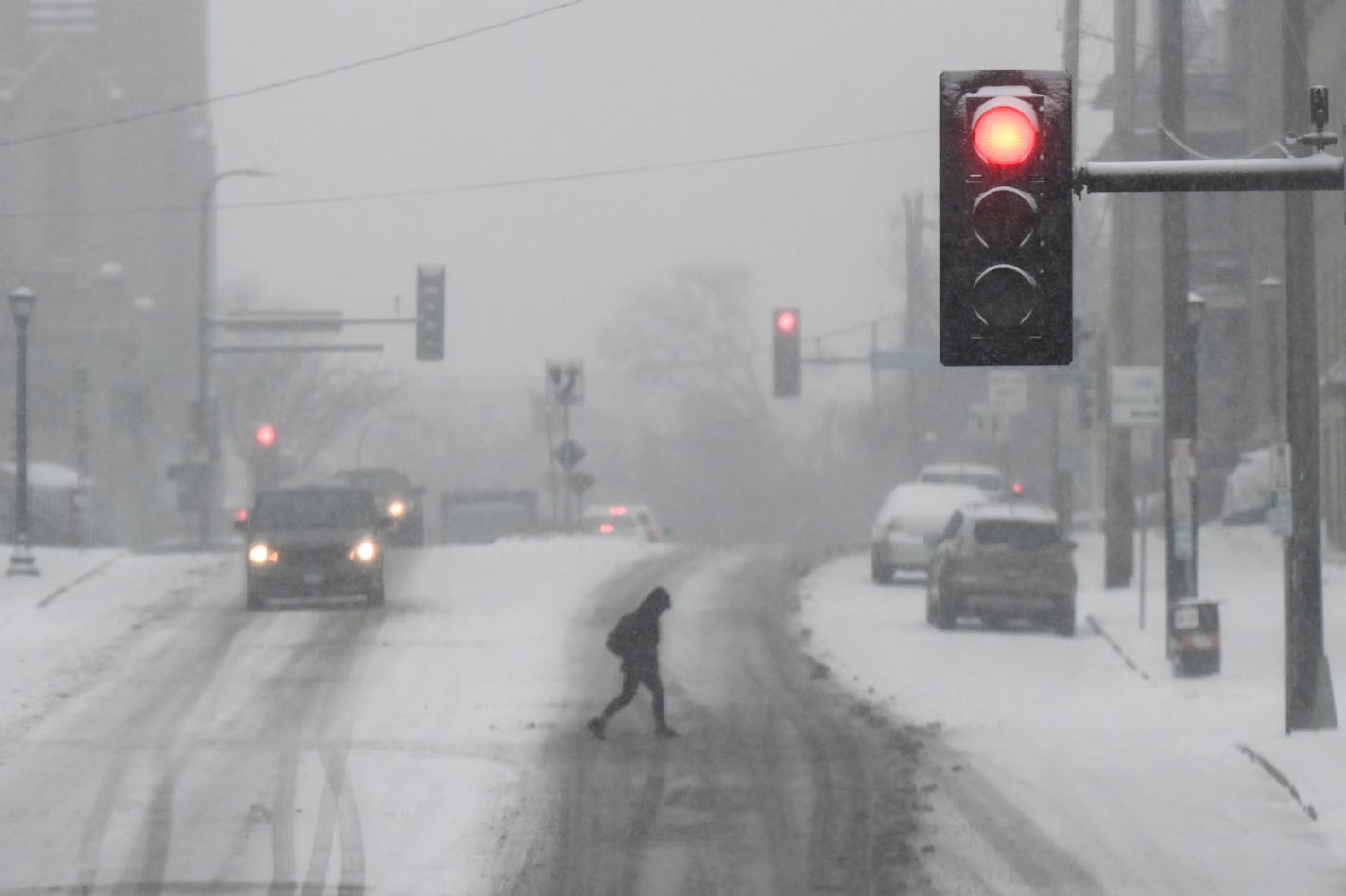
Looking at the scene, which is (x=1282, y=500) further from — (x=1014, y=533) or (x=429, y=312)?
(x=429, y=312)

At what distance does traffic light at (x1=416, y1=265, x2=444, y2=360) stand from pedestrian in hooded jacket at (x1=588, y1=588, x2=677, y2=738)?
26876 mm

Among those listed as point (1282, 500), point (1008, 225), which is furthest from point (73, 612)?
point (1008, 225)

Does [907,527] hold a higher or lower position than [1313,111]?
lower

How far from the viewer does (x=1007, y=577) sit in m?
28.2

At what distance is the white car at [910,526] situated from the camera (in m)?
34.8

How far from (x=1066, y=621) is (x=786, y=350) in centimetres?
2276

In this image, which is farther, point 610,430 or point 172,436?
point 610,430

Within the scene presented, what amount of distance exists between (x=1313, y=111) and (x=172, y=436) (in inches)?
3319

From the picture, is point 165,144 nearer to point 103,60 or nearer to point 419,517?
point 103,60

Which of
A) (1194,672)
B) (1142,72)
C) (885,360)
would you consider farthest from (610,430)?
(1194,672)

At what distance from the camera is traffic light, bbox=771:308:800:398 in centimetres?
5031

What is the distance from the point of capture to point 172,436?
9206cm

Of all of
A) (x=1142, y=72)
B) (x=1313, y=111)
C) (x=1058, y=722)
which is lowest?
(x=1058, y=722)

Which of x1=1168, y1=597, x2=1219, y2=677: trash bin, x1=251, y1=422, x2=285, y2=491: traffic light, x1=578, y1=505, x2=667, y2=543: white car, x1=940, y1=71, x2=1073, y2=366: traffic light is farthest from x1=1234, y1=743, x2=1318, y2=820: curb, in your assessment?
x1=251, y1=422, x2=285, y2=491: traffic light
